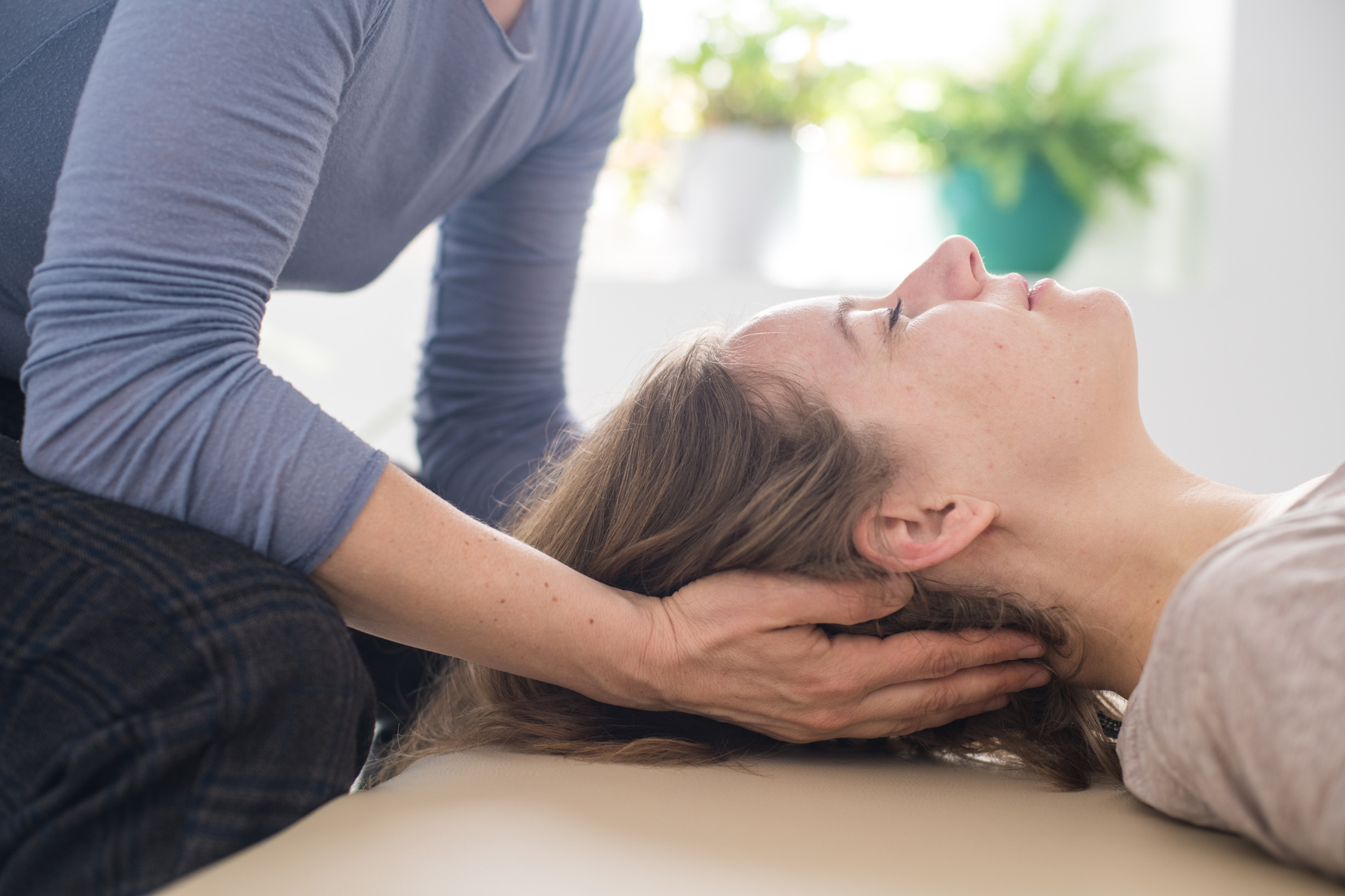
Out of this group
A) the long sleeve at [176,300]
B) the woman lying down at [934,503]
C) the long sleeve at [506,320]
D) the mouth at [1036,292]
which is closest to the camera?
the long sleeve at [176,300]

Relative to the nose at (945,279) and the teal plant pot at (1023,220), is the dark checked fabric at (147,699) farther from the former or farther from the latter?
the teal plant pot at (1023,220)

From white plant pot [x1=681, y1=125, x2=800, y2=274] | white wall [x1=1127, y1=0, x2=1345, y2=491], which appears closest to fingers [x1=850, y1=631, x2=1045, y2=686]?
white wall [x1=1127, y1=0, x2=1345, y2=491]

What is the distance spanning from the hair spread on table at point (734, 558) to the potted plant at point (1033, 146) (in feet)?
5.71

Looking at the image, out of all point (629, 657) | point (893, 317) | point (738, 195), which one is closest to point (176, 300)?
point (629, 657)

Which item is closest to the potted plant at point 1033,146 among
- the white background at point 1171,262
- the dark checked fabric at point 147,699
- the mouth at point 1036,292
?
the white background at point 1171,262

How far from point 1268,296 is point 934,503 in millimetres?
1934

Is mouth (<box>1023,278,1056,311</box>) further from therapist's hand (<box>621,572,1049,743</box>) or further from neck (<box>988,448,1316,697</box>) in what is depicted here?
therapist's hand (<box>621,572,1049,743</box>)

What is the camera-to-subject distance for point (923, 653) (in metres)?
0.90

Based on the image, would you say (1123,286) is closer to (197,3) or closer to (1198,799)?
(1198,799)

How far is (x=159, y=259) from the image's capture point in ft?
2.43

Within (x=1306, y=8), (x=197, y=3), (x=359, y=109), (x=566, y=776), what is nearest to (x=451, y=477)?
(x=359, y=109)

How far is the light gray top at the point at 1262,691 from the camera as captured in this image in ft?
1.95

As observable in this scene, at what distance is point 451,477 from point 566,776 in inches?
30.5

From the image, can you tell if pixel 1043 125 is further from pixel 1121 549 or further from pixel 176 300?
pixel 176 300
